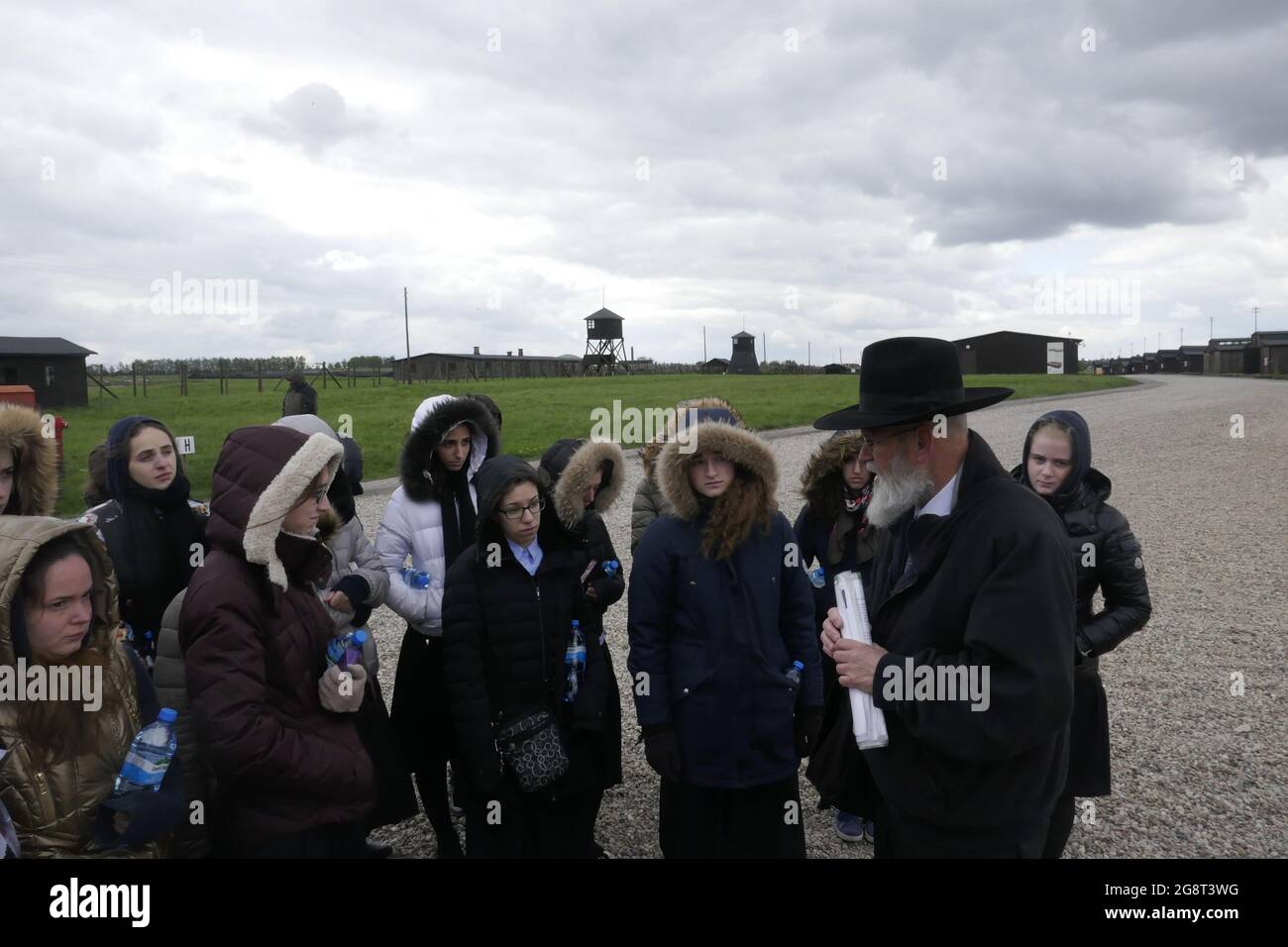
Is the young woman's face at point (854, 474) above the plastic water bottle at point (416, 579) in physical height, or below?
above

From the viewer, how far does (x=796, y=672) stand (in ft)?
12.1

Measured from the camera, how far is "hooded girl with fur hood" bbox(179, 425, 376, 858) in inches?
105

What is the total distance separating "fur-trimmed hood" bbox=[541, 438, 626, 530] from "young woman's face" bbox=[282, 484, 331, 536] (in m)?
1.26

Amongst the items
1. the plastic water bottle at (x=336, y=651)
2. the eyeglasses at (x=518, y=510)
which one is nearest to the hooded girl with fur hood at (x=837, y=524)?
the eyeglasses at (x=518, y=510)

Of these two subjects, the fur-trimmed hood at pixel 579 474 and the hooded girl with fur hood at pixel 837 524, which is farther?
the hooded girl with fur hood at pixel 837 524

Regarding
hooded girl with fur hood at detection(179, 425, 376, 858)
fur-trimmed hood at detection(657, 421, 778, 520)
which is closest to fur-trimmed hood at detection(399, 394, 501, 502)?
fur-trimmed hood at detection(657, 421, 778, 520)

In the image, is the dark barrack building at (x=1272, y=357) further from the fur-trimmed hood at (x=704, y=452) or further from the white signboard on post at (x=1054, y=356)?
the fur-trimmed hood at (x=704, y=452)

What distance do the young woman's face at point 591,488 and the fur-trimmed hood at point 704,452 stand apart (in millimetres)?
797

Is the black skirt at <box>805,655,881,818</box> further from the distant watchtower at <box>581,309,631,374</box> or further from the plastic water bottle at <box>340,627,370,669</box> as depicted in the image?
the distant watchtower at <box>581,309,631,374</box>

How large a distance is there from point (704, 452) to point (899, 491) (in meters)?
1.40

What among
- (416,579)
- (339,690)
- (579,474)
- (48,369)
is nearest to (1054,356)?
(48,369)

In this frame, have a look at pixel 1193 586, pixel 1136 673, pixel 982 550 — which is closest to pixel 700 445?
pixel 982 550

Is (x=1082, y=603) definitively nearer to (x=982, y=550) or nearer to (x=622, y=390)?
(x=982, y=550)

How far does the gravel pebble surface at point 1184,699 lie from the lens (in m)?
4.51
